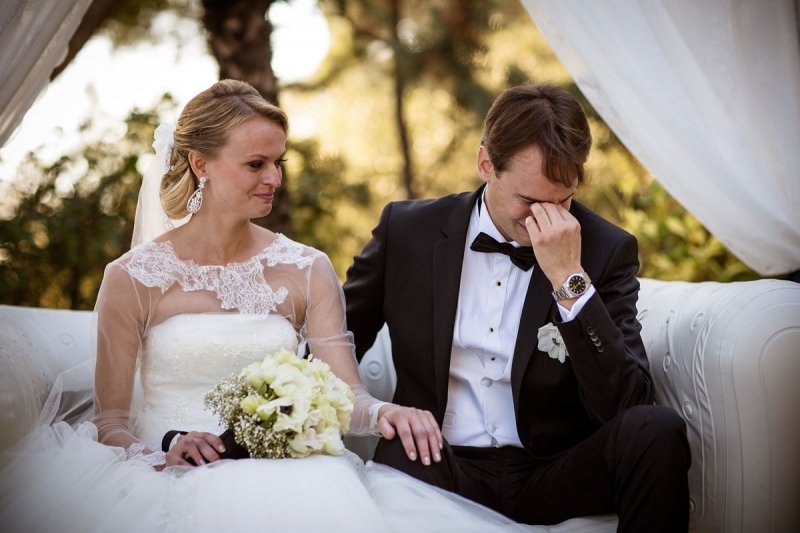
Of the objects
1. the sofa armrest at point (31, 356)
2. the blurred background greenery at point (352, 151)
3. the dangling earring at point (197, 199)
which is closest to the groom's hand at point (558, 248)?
the dangling earring at point (197, 199)

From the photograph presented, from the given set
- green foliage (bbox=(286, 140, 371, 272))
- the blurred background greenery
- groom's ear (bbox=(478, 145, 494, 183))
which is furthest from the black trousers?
green foliage (bbox=(286, 140, 371, 272))

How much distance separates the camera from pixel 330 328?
112 inches

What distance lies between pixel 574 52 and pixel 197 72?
4.61m

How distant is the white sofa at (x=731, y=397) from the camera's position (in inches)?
90.4

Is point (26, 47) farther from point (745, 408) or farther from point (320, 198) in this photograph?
point (320, 198)

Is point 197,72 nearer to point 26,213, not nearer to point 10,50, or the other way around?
point 26,213

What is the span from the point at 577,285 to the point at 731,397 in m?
0.57

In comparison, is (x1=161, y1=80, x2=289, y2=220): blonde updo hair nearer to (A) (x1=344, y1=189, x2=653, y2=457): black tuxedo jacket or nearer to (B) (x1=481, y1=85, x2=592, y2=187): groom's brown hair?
(A) (x1=344, y1=189, x2=653, y2=457): black tuxedo jacket

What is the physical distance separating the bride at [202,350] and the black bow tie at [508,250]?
0.58 m

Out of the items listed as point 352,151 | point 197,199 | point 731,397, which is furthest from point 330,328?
point 352,151

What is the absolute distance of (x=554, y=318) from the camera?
97.3 inches

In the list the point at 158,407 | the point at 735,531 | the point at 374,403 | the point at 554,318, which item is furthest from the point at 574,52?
the point at 158,407

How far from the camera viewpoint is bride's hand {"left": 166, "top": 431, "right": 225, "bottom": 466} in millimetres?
2258
